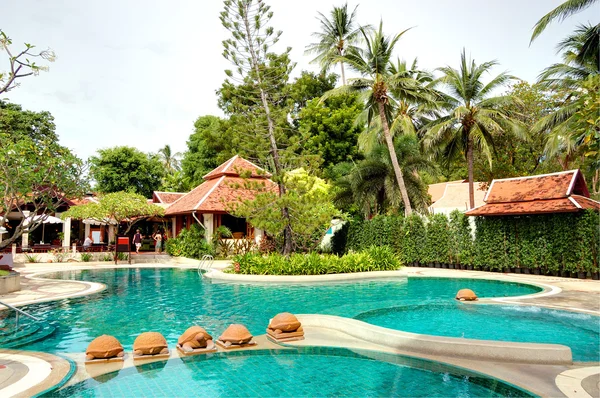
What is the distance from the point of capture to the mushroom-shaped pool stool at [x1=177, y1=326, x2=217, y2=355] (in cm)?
639

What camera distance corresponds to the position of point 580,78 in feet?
65.0

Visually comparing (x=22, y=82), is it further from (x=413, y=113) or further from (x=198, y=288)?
(x=413, y=113)

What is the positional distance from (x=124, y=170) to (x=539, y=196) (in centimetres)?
3402

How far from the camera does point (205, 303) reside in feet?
36.9

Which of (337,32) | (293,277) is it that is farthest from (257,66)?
(337,32)

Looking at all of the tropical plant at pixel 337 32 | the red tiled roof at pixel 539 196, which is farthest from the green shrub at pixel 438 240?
the tropical plant at pixel 337 32

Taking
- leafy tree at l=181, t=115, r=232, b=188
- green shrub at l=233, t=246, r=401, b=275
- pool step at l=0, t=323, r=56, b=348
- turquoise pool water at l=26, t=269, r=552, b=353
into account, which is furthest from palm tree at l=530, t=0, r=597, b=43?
leafy tree at l=181, t=115, r=232, b=188

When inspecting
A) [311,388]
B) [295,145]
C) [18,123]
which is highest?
[18,123]

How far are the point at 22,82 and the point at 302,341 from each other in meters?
9.67

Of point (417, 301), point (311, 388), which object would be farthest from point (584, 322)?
point (311, 388)

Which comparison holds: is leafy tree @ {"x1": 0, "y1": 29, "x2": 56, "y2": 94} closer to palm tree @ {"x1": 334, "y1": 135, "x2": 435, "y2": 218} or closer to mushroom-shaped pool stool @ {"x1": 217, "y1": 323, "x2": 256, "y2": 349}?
mushroom-shaped pool stool @ {"x1": 217, "y1": 323, "x2": 256, "y2": 349}

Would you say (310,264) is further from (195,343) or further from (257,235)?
(257,235)

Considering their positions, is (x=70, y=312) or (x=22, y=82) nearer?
(x=70, y=312)

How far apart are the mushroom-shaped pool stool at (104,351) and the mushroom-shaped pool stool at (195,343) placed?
87cm
